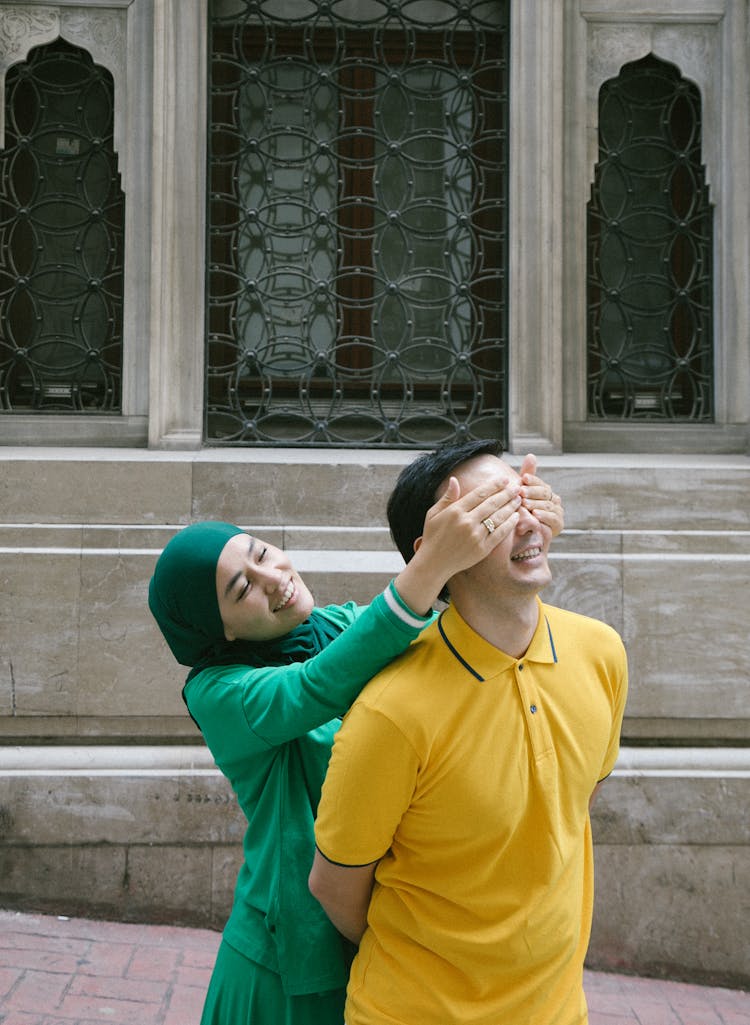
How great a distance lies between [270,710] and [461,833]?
379 millimetres

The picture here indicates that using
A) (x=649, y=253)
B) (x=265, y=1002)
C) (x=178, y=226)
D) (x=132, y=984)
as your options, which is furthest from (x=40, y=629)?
(x=649, y=253)

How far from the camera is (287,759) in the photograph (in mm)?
1912

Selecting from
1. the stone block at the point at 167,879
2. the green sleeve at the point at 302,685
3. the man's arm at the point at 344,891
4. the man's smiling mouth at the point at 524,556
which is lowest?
the stone block at the point at 167,879

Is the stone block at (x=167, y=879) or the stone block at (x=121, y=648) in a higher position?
the stone block at (x=121, y=648)

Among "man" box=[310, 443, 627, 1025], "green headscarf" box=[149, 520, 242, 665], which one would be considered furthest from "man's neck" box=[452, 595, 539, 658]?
"green headscarf" box=[149, 520, 242, 665]

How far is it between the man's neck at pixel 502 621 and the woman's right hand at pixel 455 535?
0.13 metres

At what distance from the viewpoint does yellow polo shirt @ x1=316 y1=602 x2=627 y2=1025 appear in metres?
1.62

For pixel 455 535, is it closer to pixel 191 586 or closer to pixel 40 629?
pixel 191 586

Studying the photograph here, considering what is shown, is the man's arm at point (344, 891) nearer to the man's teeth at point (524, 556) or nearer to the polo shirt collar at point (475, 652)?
the polo shirt collar at point (475, 652)

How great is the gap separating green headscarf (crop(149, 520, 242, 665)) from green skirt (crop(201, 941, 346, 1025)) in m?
0.58

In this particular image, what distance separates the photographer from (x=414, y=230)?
218 inches

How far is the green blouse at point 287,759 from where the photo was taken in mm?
1681

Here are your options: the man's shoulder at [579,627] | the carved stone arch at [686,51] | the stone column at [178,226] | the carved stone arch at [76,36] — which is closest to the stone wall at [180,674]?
the stone column at [178,226]

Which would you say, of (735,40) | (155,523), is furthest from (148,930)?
(735,40)
